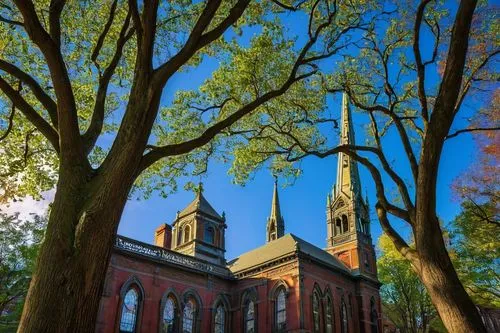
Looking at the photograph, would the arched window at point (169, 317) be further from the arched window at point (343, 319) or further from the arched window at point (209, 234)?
the arched window at point (343, 319)

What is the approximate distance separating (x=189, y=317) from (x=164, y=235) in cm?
1007

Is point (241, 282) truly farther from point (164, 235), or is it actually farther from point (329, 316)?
point (164, 235)

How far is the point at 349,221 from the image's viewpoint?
122 ft

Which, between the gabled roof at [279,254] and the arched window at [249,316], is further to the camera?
the gabled roof at [279,254]

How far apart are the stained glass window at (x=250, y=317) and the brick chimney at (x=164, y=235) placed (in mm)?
9590

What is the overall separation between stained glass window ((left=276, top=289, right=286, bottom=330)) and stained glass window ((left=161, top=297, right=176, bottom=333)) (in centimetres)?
668

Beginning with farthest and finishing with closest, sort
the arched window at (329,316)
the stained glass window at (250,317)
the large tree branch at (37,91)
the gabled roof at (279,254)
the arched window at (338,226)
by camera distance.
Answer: the arched window at (338,226)
the gabled roof at (279,254)
the arched window at (329,316)
the stained glass window at (250,317)
the large tree branch at (37,91)

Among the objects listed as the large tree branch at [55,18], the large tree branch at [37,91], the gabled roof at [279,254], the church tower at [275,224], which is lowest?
the large tree branch at [37,91]

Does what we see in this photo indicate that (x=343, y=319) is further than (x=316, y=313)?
Yes

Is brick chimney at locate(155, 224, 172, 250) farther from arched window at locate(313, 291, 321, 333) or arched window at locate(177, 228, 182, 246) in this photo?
arched window at locate(313, 291, 321, 333)

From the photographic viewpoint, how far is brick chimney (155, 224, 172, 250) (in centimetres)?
3506

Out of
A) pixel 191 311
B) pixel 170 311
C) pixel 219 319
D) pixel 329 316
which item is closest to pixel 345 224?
pixel 329 316

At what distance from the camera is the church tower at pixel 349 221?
3525 cm

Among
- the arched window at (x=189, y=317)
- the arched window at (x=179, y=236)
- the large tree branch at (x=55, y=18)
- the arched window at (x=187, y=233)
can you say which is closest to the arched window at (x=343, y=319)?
the arched window at (x=189, y=317)
